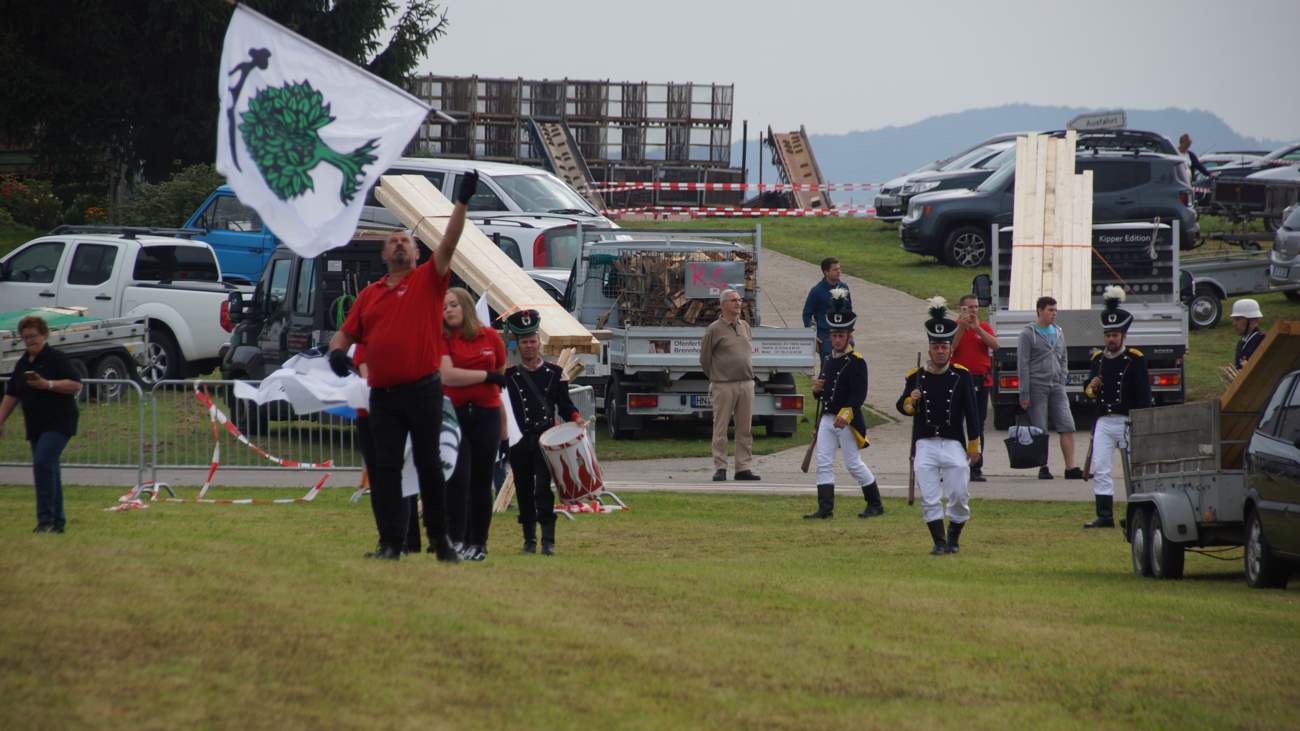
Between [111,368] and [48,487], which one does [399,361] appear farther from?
[111,368]

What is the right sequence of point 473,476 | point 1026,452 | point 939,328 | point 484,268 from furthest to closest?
point 484,268 < point 1026,452 < point 939,328 < point 473,476

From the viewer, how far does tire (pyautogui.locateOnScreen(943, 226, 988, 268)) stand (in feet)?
108

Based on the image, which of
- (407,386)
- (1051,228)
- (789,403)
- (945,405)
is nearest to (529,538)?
(407,386)

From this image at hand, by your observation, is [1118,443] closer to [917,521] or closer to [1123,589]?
[917,521]

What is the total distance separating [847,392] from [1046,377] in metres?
4.12

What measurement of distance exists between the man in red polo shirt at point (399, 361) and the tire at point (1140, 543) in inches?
212

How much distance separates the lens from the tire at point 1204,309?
27.8 metres

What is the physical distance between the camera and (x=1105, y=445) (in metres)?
14.5

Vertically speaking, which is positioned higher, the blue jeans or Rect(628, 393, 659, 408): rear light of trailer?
Rect(628, 393, 659, 408): rear light of trailer

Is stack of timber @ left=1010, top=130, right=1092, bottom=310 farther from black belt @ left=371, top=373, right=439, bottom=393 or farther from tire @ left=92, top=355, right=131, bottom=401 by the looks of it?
black belt @ left=371, top=373, right=439, bottom=393

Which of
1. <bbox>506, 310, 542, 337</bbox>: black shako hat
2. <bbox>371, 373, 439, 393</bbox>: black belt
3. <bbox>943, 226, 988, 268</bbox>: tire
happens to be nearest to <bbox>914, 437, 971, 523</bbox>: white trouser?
<bbox>506, 310, 542, 337</bbox>: black shako hat

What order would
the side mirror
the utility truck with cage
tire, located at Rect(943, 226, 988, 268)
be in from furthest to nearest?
tire, located at Rect(943, 226, 988, 268)
the side mirror
the utility truck with cage

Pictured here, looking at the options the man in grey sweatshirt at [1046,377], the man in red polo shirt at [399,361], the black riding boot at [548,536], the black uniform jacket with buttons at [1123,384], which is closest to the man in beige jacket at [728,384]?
the man in grey sweatshirt at [1046,377]

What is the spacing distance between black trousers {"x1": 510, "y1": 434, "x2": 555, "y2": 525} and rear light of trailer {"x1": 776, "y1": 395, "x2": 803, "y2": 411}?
8894 mm
